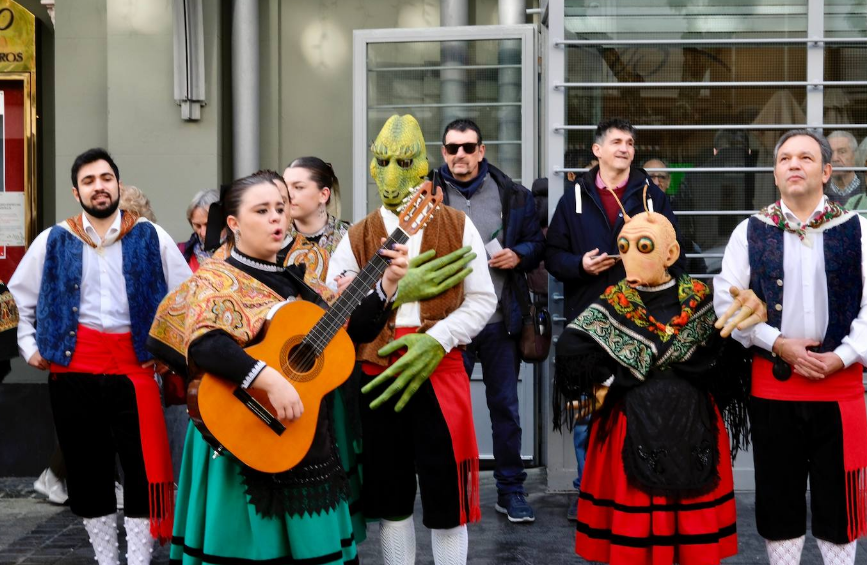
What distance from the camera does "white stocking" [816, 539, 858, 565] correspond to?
4508mm

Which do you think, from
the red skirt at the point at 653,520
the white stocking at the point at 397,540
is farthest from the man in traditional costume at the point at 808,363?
the white stocking at the point at 397,540

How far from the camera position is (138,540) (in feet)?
16.8

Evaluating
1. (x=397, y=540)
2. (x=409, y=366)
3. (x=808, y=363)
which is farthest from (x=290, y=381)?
(x=808, y=363)

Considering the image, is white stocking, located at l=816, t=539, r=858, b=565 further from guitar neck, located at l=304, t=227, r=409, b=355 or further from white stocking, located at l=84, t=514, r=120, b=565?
white stocking, located at l=84, t=514, r=120, b=565

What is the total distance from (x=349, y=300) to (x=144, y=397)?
1632 mm

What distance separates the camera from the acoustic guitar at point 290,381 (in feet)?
Result: 12.1

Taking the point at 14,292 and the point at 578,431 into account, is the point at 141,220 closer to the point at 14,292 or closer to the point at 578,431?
the point at 14,292

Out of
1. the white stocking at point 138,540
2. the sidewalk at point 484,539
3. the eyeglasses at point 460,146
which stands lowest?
the sidewalk at point 484,539

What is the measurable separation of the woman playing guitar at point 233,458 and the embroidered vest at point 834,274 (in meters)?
1.84

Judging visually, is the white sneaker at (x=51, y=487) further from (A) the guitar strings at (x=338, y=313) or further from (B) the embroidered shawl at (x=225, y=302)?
(A) the guitar strings at (x=338, y=313)

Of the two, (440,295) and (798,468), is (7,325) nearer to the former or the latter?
(440,295)

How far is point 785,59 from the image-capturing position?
6.66 metres

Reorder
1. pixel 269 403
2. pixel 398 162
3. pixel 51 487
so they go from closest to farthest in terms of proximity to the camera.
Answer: pixel 269 403, pixel 398 162, pixel 51 487

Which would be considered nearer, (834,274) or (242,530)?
(242,530)
